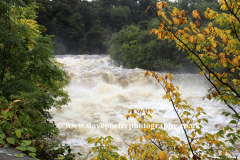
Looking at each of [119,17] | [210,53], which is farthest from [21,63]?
[119,17]

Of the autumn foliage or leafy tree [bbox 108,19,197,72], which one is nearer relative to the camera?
the autumn foliage

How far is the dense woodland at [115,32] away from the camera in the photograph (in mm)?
14562

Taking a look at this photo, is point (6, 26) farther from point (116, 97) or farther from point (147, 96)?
point (147, 96)

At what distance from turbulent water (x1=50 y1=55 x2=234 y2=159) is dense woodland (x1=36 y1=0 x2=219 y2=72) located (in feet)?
9.82

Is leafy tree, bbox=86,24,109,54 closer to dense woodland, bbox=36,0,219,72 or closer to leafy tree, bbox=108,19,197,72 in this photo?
dense woodland, bbox=36,0,219,72

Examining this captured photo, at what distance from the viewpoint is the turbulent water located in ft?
17.7

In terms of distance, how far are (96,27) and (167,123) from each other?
2890 centimetres

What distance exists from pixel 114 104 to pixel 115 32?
91.8 ft

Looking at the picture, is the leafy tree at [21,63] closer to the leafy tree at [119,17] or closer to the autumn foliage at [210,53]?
the autumn foliage at [210,53]

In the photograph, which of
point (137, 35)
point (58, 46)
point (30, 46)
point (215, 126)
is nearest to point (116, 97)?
point (215, 126)

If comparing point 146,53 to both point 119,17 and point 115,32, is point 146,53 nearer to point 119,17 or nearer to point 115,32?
point 115,32

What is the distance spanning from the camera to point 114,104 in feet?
27.4

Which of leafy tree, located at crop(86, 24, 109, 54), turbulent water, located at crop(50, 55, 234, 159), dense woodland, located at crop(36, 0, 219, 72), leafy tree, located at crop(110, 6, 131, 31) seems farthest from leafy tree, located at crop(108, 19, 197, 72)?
leafy tree, located at crop(110, 6, 131, 31)

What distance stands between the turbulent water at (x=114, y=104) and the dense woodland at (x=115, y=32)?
9.82 ft
